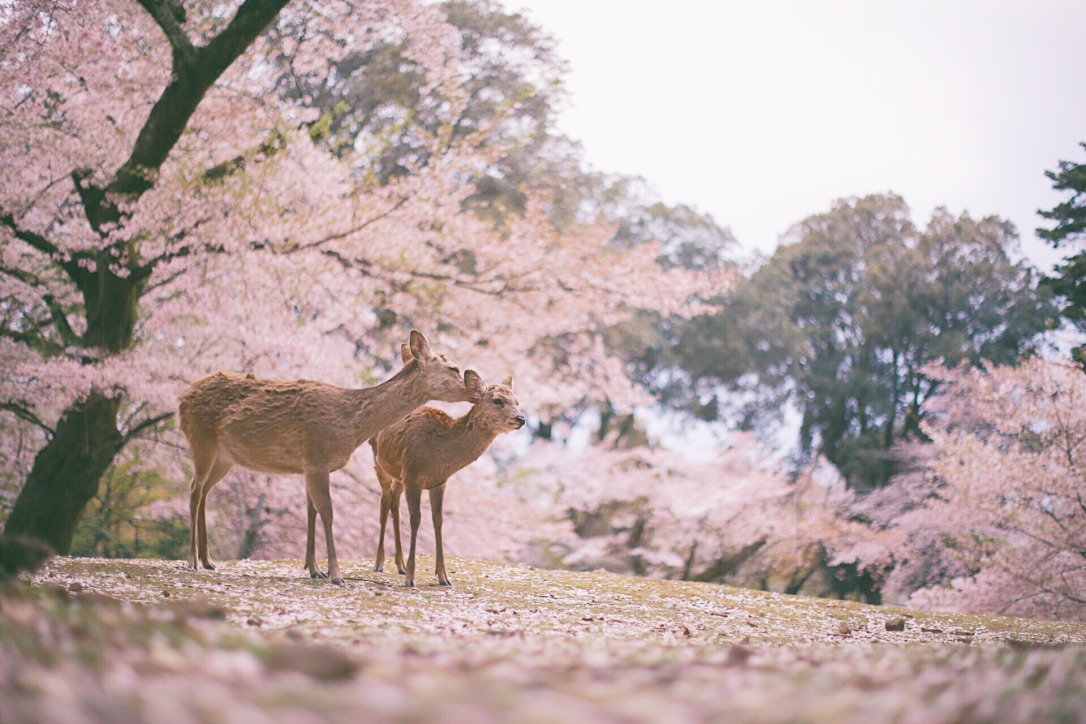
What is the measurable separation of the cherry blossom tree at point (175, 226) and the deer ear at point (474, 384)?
3.74 metres

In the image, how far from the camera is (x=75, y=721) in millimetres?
1328

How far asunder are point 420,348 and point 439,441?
77 centimetres

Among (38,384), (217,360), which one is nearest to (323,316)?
(217,360)

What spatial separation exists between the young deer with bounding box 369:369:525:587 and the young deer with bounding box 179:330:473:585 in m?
0.23

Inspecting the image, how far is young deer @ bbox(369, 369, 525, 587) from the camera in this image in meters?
6.44

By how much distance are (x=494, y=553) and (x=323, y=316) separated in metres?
5.19

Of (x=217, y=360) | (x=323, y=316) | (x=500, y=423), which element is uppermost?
(x=323, y=316)

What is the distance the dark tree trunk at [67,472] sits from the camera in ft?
28.1

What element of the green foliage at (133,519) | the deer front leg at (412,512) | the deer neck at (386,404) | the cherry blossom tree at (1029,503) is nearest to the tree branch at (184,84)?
the deer neck at (386,404)

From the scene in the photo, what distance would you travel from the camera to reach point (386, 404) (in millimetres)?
6355

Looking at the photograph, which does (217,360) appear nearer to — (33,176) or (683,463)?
(33,176)

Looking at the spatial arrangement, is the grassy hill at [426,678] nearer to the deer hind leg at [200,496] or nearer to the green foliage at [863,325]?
the deer hind leg at [200,496]

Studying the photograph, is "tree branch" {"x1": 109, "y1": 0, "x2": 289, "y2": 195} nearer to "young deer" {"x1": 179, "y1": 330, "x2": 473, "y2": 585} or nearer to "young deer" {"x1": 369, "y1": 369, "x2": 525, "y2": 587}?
"young deer" {"x1": 179, "y1": 330, "x2": 473, "y2": 585}

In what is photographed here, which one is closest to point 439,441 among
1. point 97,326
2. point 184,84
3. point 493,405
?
point 493,405
